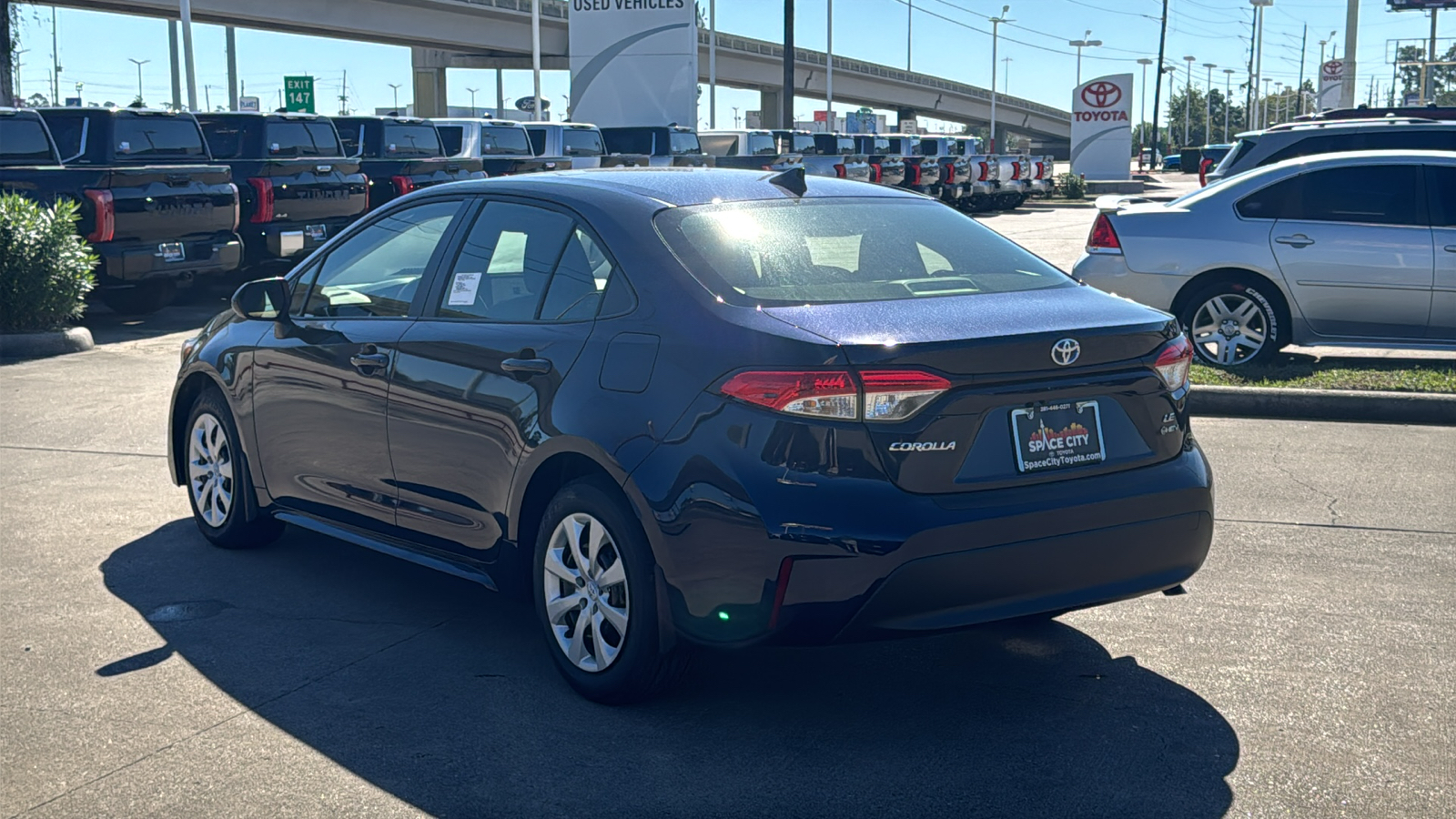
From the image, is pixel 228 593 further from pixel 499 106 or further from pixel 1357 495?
pixel 499 106

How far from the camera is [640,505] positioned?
4395 mm

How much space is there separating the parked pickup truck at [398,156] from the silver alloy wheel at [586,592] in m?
14.5

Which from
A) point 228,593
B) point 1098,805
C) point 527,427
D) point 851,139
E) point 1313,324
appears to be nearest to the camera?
point 1098,805

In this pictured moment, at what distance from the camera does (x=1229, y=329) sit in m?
11.0

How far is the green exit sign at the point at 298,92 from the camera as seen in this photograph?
4912 cm

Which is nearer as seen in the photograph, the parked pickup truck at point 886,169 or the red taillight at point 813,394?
the red taillight at point 813,394

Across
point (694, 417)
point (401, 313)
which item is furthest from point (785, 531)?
point (401, 313)

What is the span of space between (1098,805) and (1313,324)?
7726mm

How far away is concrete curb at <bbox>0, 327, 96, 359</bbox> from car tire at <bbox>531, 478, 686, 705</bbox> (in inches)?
374

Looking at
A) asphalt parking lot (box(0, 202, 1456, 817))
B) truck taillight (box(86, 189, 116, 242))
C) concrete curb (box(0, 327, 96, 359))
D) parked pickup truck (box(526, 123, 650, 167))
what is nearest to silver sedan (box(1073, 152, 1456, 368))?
asphalt parking lot (box(0, 202, 1456, 817))

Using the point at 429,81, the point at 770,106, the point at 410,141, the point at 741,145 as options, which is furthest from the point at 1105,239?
the point at 770,106

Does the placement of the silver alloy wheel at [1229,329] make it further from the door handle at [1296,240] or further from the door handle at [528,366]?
the door handle at [528,366]

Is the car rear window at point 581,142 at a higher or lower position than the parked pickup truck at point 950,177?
higher

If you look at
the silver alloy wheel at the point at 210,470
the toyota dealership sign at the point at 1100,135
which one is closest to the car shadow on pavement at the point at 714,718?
the silver alloy wheel at the point at 210,470
